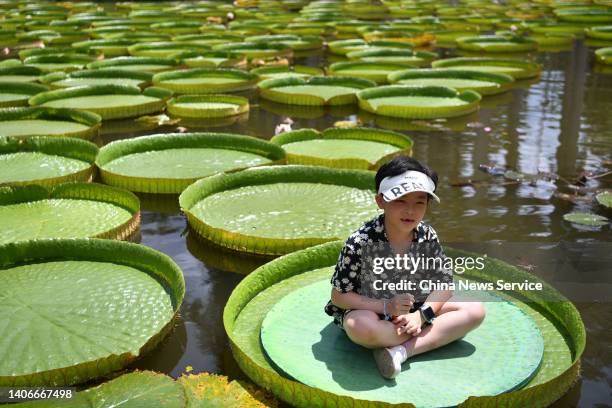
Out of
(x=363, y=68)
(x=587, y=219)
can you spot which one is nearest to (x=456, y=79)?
(x=363, y=68)

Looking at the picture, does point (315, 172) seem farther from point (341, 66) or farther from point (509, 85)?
Answer: point (341, 66)

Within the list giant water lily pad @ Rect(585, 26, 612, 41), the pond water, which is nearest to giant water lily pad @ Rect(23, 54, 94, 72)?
the pond water

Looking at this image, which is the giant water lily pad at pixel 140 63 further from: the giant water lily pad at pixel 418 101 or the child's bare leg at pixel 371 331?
the child's bare leg at pixel 371 331

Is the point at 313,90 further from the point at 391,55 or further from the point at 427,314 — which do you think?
the point at 427,314

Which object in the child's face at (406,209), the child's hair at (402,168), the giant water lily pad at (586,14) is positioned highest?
the child's hair at (402,168)

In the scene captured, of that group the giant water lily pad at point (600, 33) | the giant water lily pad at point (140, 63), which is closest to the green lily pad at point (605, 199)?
the giant water lily pad at point (140, 63)

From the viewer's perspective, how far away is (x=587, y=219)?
3662 millimetres

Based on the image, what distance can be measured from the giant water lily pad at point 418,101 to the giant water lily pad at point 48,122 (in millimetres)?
2390

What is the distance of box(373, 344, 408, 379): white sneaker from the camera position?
2.11 meters

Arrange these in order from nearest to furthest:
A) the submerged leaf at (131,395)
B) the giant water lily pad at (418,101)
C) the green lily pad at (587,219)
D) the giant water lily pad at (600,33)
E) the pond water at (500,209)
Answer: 1. the submerged leaf at (131,395)
2. the pond water at (500,209)
3. the green lily pad at (587,219)
4. the giant water lily pad at (418,101)
5. the giant water lily pad at (600,33)

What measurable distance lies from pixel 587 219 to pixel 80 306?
257 centimetres

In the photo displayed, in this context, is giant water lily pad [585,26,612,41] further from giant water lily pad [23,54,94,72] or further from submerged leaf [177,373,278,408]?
submerged leaf [177,373,278,408]

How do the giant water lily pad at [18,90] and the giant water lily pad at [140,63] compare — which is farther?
the giant water lily pad at [140,63]

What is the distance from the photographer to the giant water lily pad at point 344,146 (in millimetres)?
4402
